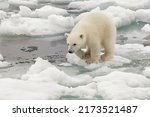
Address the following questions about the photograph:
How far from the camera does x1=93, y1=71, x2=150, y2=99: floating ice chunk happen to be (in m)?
4.32

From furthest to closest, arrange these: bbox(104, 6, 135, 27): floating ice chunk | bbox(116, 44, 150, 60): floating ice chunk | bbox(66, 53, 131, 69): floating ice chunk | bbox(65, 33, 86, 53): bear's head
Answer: bbox(104, 6, 135, 27): floating ice chunk < bbox(116, 44, 150, 60): floating ice chunk < bbox(66, 53, 131, 69): floating ice chunk < bbox(65, 33, 86, 53): bear's head

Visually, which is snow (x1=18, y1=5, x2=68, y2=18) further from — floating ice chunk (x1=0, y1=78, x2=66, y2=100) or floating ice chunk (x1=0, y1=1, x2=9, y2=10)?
floating ice chunk (x1=0, y1=78, x2=66, y2=100)

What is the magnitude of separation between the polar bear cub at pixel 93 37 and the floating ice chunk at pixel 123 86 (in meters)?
0.67

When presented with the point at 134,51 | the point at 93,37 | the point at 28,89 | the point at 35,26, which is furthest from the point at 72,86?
the point at 35,26

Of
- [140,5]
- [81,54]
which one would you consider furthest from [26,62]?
[140,5]

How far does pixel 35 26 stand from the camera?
767cm

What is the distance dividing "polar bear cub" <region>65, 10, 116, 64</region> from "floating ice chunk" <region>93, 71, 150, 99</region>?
67cm

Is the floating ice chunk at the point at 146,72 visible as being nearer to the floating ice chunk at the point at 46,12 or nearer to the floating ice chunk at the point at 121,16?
the floating ice chunk at the point at 121,16

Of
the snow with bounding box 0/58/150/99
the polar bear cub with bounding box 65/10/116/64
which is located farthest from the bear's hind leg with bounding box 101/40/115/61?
the snow with bounding box 0/58/150/99

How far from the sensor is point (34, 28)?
24.8 ft

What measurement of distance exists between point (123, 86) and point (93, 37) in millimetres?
1173

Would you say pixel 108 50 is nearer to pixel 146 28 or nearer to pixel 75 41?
pixel 75 41

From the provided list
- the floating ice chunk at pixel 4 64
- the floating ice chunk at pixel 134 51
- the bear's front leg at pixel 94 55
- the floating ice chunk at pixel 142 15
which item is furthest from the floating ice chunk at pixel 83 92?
the floating ice chunk at pixel 142 15

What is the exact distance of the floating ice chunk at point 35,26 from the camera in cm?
743
